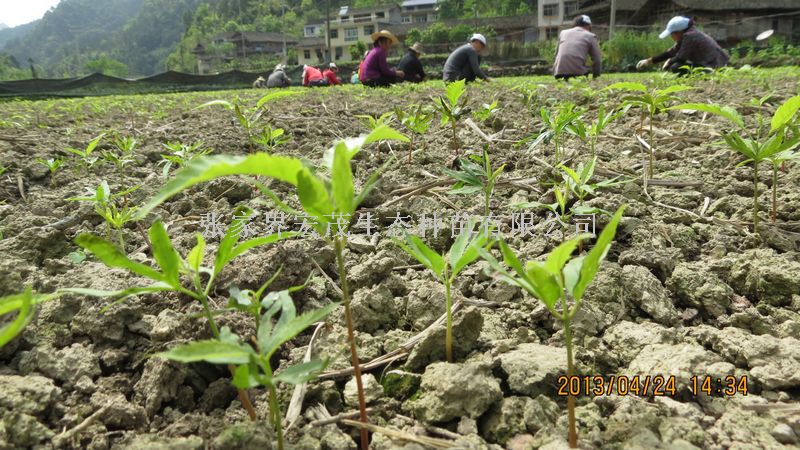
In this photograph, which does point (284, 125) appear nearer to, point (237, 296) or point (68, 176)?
point (68, 176)

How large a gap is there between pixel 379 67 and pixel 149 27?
486ft

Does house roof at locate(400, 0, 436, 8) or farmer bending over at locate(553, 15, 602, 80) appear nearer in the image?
farmer bending over at locate(553, 15, 602, 80)

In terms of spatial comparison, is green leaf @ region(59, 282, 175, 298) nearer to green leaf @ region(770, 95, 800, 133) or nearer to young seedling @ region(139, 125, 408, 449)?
young seedling @ region(139, 125, 408, 449)

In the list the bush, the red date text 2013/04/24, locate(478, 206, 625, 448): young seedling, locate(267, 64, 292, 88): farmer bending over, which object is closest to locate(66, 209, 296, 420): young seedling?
locate(478, 206, 625, 448): young seedling

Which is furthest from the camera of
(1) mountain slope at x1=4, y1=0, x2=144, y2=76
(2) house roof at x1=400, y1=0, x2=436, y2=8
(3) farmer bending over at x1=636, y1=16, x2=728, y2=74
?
(1) mountain slope at x1=4, y1=0, x2=144, y2=76

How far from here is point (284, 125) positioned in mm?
3230

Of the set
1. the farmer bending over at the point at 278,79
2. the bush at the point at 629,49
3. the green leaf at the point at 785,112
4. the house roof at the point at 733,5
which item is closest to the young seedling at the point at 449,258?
the green leaf at the point at 785,112

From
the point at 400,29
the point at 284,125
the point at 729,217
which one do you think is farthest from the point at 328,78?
the point at 400,29

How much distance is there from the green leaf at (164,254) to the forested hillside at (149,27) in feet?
203

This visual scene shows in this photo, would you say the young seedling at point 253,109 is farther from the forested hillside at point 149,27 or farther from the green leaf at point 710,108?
the forested hillside at point 149,27

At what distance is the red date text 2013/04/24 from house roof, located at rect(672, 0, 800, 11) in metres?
30.7

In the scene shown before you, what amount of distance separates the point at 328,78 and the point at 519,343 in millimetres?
15030

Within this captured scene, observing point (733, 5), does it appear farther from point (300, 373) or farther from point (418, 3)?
point (418, 3)

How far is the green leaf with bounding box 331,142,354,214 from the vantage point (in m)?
0.63
